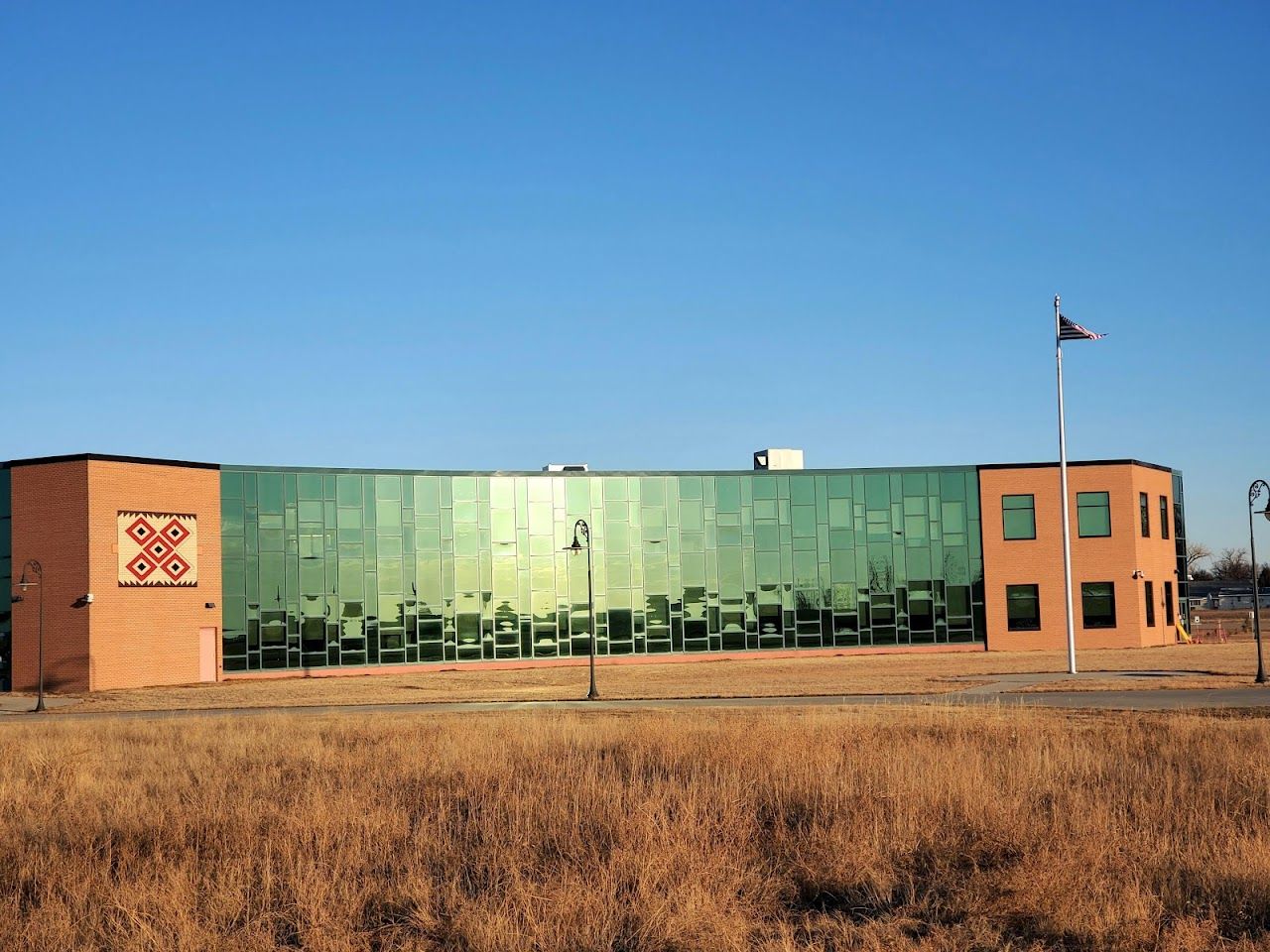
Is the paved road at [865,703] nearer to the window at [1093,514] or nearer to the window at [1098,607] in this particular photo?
the window at [1098,607]

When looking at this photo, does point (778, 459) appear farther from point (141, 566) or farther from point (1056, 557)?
point (141, 566)

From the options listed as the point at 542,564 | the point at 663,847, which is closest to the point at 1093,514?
the point at 542,564

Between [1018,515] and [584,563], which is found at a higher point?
[1018,515]

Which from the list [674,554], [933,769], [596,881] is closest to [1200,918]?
[596,881]

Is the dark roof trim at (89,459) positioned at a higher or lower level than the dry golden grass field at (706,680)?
higher

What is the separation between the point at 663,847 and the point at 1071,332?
3801 cm

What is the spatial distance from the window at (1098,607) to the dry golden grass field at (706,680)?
3033 millimetres

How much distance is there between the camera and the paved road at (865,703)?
28.1 meters

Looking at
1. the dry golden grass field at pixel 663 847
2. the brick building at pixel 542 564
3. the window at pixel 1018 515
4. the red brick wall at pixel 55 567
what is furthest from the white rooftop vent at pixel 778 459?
the dry golden grass field at pixel 663 847

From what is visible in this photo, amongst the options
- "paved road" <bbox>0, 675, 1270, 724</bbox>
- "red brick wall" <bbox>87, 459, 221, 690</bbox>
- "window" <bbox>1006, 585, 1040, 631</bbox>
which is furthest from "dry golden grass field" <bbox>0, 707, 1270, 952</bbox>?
"window" <bbox>1006, 585, 1040, 631</bbox>

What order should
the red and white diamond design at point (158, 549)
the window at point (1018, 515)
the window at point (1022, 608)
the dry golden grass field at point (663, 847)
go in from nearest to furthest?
the dry golden grass field at point (663, 847)
the red and white diamond design at point (158, 549)
the window at point (1022, 608)
the window at point (1018, 515)

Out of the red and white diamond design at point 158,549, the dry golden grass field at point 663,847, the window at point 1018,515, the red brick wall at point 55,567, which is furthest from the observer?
the window at point 1018,515

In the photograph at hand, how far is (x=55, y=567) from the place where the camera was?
4756 centimetres

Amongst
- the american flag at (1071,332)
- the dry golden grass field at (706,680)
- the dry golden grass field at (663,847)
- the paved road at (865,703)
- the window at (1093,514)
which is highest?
the american flag at (1071,332)
